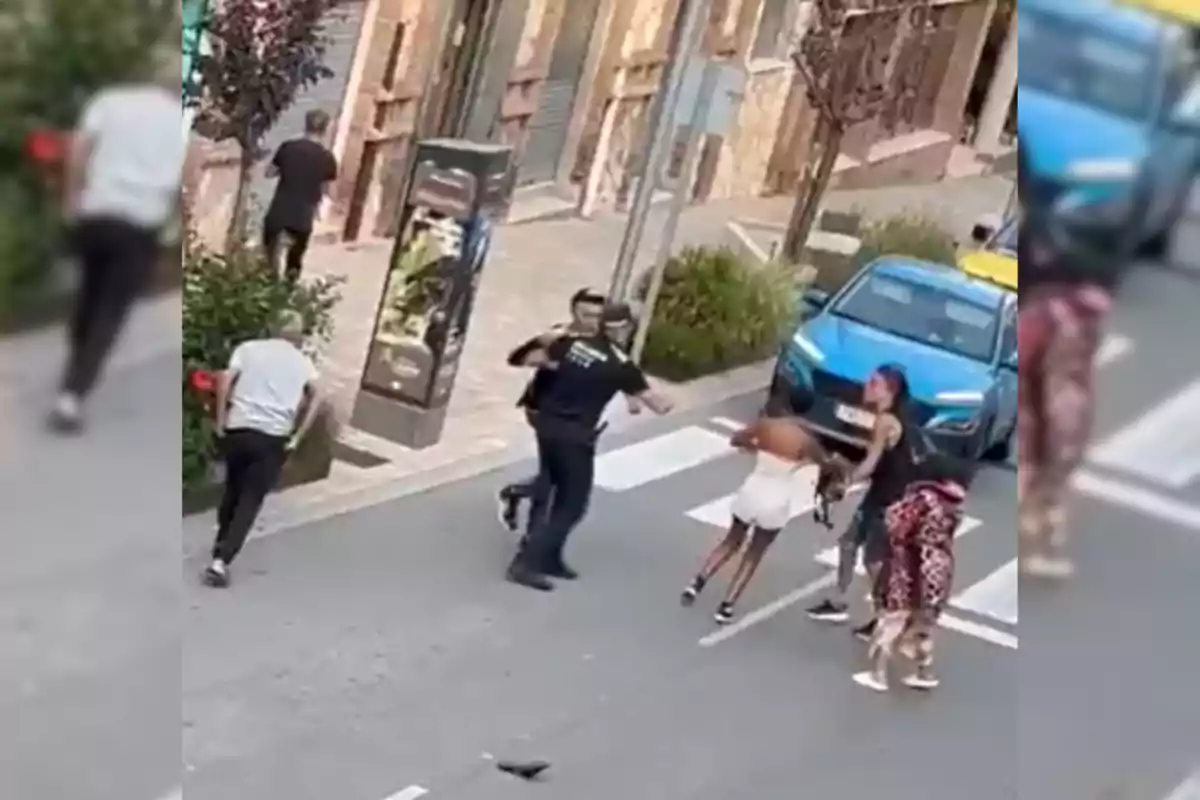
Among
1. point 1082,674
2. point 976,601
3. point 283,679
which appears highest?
point 1082,674

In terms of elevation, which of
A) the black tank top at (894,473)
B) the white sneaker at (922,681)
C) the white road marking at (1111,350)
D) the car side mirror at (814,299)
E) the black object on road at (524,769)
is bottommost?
the black object on road at (524,769)

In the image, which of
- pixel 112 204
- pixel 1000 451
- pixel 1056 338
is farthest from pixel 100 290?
pixel 1000 451

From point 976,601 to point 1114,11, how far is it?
0.90 metres

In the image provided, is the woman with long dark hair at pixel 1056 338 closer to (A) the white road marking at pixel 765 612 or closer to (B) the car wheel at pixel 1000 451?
(B) the car wheel at pixel 1000 451

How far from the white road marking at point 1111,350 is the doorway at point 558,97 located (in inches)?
46.0

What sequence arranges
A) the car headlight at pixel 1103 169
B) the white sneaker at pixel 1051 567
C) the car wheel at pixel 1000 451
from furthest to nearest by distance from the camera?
the car wheel at pixel 1000 451 → the white sneaker at pixel 1051 567 → the car headlight at pixel 1103 169

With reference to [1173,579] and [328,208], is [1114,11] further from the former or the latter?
[328,208]

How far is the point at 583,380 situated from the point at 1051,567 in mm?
1073

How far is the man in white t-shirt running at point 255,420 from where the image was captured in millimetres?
1796

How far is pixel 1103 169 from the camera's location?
2.97 ft

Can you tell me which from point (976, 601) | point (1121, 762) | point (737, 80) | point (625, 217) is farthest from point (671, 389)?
point (1121, 762)

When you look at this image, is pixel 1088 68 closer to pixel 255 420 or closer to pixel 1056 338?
pixel 1056 338

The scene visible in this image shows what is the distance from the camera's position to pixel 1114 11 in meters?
0.92

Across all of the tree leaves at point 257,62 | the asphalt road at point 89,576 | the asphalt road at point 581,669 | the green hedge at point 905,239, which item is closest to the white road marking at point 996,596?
the asphalt road at point 581,669
